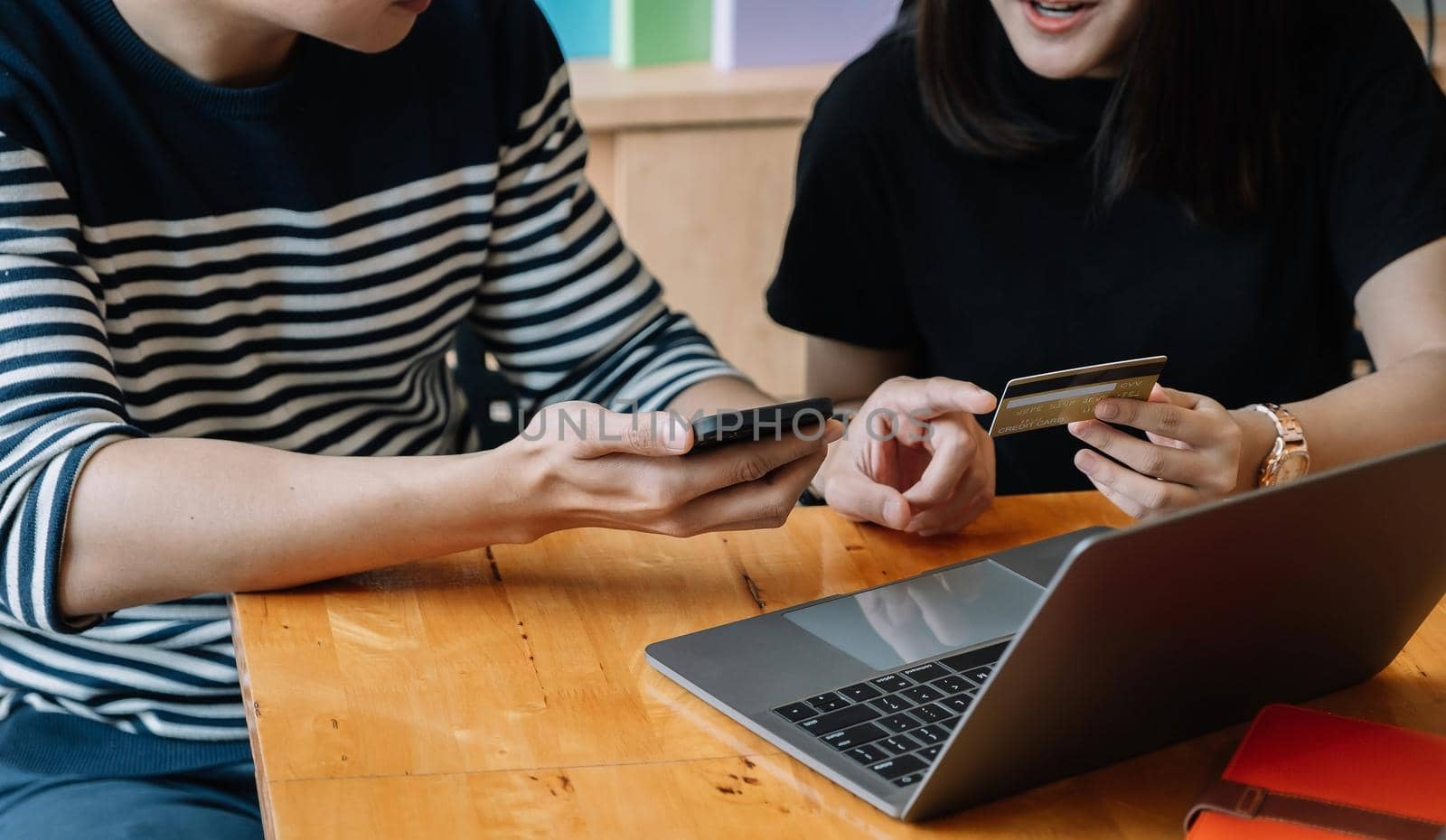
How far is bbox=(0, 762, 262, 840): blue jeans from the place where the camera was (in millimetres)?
942

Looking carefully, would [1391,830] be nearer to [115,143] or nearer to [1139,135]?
[1139,135]

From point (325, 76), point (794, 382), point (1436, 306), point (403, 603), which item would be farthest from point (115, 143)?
point (794, 382)

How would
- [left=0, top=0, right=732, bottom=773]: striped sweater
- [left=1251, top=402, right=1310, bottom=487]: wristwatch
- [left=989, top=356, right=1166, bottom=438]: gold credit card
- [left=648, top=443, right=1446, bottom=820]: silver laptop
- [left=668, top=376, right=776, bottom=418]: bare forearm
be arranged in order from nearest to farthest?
[left=648, top=443, right=1446, bottom=820]: silver laptop, [left=989, top=356, right=1166, bottom=438]: gold credit card, [left=0, top=0, right=732, bottom=773]: striped sweater, [left=1251, top=402, right=1310, bottom=487]: wristwatch, [left=668, top=376, right=776, bottom=418]: bare forearm

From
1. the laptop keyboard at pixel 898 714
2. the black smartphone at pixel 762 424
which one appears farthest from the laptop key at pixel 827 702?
the black smartphone at pixel 762 424

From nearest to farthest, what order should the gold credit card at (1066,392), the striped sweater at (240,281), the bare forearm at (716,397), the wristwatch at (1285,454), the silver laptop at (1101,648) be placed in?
the silver laptop at (1101,648)
the gold credit card at (1066,392)
the striped sweater at (240,281)
the wristwatch at (1285,454)
the bare forearm at (716,397)

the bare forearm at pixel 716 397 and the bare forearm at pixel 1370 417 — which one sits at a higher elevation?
the bare forearm at pixel 1370 417

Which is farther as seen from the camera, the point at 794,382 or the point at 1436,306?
the point at 794,382

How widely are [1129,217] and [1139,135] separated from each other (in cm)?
9

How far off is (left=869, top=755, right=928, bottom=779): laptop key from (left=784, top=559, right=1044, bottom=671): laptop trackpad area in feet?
0.33

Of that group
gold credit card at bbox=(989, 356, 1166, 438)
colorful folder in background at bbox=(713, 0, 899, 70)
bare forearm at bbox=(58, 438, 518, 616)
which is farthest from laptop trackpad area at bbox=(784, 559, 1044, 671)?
colorful folder in background at bbox=(713, 0, 899, 70)

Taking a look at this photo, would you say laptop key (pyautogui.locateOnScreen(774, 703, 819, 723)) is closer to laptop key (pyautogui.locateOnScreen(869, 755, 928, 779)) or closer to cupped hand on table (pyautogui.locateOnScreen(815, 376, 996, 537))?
laptop key (pyautogui.locateOnScreen(869, 755, 928, 779))

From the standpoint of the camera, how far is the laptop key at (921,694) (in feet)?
2.59

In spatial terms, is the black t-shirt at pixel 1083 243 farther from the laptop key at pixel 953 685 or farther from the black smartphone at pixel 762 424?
the laptop key at pixel 953 685

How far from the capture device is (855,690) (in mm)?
797
